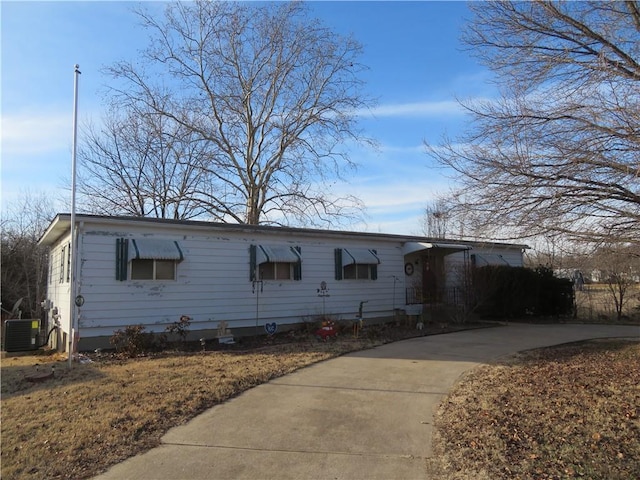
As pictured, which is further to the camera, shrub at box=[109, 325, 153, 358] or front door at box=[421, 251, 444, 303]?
front door at box=[421, 251, 444, 303]

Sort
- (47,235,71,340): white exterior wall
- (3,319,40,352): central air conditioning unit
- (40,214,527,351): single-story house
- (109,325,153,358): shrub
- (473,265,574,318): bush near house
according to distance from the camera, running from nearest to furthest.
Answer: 1. (109,325,153,358): shrub
2. (40,214,527,351): single-story house
3. (47,235,71,340): white exterior wall
4. (3,319,40,352): central air conditioning unit
5. (473,265,574,318): bush near house

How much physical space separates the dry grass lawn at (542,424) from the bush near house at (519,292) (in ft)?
26.0

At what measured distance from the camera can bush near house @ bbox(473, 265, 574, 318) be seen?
1612 centimetres

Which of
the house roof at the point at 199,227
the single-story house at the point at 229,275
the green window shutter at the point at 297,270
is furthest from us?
the green window shutter at the point at 297,270

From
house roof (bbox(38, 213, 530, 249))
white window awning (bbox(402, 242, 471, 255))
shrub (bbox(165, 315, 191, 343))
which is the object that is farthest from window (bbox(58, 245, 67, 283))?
white window awning (bbox(402, 242, 471, 255))

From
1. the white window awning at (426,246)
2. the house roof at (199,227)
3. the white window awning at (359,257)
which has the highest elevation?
the house roof at (199,227)

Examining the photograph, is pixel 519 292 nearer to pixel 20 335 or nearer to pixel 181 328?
pixel 181 328

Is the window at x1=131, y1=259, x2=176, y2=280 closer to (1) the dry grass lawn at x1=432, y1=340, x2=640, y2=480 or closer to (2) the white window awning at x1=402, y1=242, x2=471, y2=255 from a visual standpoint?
(1) the dry grass lawn at x1=432, y1=340, x2=640, y2=480

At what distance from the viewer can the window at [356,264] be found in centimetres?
1451

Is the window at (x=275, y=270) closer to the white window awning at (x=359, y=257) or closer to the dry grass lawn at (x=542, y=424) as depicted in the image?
the white window awning at (x=359, y=257)

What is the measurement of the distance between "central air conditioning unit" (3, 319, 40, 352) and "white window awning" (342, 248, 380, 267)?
9.27m

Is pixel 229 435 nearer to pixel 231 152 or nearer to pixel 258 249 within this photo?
pixel 258 249

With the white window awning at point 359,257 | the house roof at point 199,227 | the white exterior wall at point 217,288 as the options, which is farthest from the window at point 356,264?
the house roof at point 199,227

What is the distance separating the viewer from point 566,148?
7.21 metres
